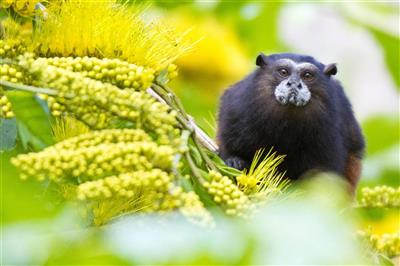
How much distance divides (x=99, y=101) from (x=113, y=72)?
25 cm

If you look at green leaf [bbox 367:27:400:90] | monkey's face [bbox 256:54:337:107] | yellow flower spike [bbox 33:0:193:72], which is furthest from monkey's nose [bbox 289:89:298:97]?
yellow flower spike [bbox 33:0:193:72]

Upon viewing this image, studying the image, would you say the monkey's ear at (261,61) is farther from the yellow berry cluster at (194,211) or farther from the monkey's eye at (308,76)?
the yellow berry cluster at (194,211)

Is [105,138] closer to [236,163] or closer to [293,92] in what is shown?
[236,163]

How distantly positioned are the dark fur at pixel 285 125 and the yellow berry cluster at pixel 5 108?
2062 millimetres

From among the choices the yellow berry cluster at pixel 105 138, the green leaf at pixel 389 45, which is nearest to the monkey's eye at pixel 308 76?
the green leaf at pixel 389 45

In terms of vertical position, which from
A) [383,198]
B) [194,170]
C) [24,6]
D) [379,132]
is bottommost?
[379,132]

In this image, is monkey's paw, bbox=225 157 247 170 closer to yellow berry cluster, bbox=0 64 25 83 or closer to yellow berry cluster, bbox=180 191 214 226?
yellow berry cluster, bbox=0 64 25 83

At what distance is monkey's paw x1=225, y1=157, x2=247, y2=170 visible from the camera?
13.8 ft

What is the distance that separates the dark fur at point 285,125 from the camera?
448cm

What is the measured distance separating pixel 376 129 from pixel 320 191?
403cm

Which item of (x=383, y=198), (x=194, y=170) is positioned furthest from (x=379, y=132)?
(x=194, y=170)

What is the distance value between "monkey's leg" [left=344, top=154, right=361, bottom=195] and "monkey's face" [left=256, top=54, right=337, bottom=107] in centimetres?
53

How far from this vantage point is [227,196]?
2.34m

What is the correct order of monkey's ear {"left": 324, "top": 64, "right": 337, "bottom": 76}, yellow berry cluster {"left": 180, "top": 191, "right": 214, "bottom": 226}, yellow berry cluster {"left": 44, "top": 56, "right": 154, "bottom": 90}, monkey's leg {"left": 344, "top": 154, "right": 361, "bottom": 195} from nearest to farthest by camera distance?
yellow berry cluster {"left": 180, "top": 191, "right": 214, "bottom": 226} → yellow berry cluster {"left": 44, "top": 56, "right": 154, "bottom": 90} → monkey's ear {"left": 324, "top": 64, "right": 337, "bottom": 76} → monkey's leg {"left": 344, "top": 154, "right": 361, "bottom": 195}
